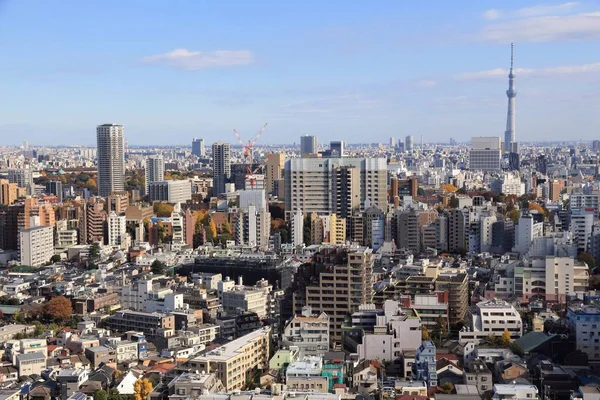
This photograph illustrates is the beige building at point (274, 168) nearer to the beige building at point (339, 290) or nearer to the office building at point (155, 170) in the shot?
the office building at point (155, 170)

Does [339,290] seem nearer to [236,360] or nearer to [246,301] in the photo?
[236,360]

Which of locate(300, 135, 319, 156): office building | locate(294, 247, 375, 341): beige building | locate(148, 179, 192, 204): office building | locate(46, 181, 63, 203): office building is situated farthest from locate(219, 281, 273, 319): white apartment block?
locate(300, 135, 319, 156): office building

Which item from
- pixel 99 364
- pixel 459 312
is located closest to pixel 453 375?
pixel 459 312

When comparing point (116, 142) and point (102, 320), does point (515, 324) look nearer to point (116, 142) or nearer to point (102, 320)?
point (102, 320)

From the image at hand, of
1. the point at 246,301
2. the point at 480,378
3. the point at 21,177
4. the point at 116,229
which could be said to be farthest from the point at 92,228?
the point at 21,177

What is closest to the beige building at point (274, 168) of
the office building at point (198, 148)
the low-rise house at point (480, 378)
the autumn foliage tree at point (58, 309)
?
the autumn foliage tree at point (58, 309)

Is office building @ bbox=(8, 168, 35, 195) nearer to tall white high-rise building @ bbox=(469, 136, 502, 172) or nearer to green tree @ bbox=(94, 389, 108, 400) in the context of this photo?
tall white high-rise building @ bbox=(469, 136, 502, 172)
